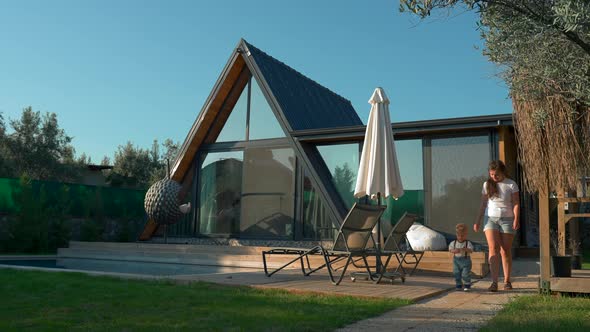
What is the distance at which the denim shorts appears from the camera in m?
5.66

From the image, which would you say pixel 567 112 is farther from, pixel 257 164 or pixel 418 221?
pixel 257 164

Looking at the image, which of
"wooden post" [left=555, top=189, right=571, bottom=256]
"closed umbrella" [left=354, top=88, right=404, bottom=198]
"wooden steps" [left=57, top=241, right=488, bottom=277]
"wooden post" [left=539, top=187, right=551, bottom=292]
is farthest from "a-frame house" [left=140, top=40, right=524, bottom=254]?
"wooden post" [left=539, top=187, right=551, bottom=292]

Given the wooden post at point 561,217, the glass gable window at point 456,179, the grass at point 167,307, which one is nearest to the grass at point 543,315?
the wooden post at point 561,217

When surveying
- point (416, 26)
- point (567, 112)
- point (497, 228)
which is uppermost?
point (416, 26)

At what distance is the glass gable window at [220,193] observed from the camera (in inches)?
462

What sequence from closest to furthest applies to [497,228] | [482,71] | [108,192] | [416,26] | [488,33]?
[416,26] < [488,33] < [482,71] < [497,228] < [108,192]

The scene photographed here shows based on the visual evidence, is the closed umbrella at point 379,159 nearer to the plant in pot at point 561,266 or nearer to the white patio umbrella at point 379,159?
the white patio umbrella at point 379,159

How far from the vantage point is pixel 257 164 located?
455 inches

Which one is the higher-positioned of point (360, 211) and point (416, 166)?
point (416, 166)

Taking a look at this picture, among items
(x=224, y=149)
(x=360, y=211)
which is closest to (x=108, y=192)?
(x=224, y=149)

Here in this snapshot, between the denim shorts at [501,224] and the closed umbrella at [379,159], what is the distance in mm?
1458

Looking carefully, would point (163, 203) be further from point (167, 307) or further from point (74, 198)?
point (167, 307)

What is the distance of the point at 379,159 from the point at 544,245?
246cm

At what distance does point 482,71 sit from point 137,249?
7926 mm
